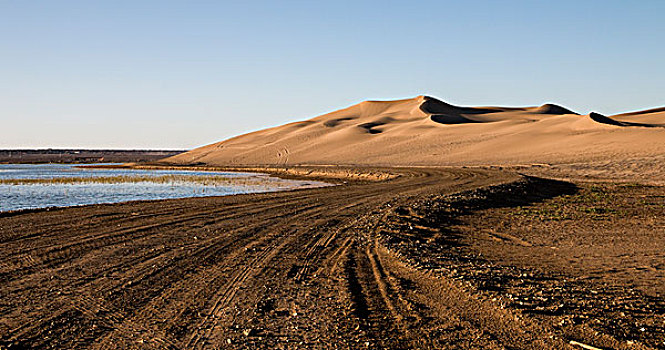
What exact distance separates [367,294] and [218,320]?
7.01ft

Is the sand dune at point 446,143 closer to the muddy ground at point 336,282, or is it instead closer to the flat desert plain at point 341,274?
the flat desert plain at point 341,274

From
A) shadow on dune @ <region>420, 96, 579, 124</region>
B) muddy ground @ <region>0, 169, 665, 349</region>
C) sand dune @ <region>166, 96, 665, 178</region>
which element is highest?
shadow on dune @ <region>420, 96, 579, 124</region>

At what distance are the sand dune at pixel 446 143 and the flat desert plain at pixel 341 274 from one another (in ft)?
121

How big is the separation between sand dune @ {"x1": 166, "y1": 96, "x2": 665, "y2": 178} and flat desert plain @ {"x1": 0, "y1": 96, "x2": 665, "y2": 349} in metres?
37.0

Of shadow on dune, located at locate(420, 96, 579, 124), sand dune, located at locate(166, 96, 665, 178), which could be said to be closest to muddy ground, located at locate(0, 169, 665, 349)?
sand dune, located at locate(166, 96, 665, 178)

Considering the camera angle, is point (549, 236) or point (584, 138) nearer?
point (549, 236)

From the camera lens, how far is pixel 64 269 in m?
9.36

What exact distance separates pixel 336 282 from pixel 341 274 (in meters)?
0.53

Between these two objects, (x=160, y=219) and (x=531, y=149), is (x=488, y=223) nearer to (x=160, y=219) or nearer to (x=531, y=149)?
(x=160, y=219)

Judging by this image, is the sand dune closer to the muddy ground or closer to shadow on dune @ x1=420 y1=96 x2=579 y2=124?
shadow on dune @ x1=420 y1=96 x2=579 y2=124

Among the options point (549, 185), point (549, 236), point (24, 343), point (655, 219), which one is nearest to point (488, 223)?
point (549, 236)

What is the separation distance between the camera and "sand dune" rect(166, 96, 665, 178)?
58156mm

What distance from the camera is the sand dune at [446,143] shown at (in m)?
58.2

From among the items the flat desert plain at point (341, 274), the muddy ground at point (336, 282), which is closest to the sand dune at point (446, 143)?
the flat desert plain at point (341, 274)
